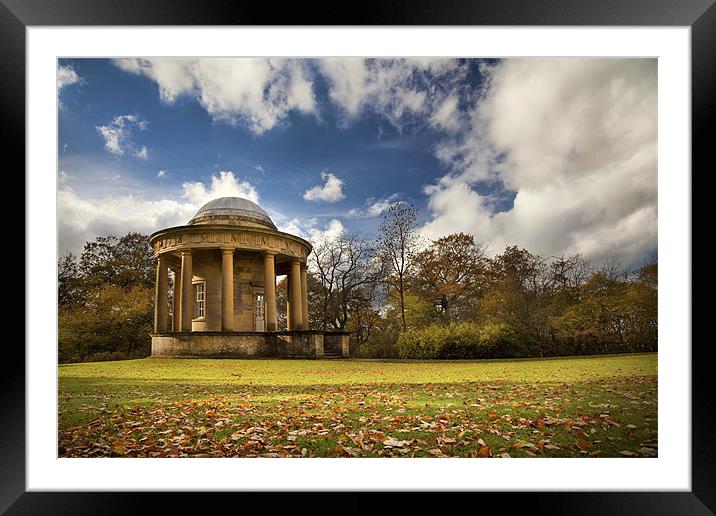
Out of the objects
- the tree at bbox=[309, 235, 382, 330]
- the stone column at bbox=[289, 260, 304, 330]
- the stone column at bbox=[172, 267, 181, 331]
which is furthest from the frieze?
the tree at bbox=[309, 235, 382, 330]

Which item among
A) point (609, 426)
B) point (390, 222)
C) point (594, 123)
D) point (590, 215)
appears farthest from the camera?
point (390, 222)

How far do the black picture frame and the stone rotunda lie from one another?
12.2 meters

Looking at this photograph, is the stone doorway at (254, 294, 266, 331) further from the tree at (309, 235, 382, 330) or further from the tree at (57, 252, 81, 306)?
the tree at (57, 252, 81, 306)

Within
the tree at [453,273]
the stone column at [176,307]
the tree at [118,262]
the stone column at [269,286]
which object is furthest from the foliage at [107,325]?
the tree at [453,273]

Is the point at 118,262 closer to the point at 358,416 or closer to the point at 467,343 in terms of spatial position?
the point at 467,343

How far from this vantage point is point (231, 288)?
17.9 m

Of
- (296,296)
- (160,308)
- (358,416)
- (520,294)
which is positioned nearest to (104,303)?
(160,308)

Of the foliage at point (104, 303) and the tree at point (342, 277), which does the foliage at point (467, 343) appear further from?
the foliage at point (104, 303)

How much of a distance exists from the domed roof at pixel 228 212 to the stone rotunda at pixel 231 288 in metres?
0.04

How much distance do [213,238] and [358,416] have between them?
12.9m
